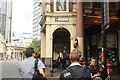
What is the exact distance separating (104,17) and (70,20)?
57.9ft

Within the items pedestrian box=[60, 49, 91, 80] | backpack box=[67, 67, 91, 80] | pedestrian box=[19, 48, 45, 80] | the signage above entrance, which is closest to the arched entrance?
the signage above entrance

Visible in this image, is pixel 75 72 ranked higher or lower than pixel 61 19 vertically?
lower

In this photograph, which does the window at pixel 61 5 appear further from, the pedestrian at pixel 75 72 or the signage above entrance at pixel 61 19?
the pedestrian at pixel 75 72

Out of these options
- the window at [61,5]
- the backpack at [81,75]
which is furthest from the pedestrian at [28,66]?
the window at [61,5]

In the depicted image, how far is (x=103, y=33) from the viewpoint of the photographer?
22.9 feet

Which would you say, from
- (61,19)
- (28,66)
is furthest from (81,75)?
(61,19)

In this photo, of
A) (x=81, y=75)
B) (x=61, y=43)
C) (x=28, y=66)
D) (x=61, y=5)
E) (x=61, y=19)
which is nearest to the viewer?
(x=81, y=75)

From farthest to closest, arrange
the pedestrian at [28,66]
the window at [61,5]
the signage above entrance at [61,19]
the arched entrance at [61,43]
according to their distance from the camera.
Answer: the arched entrance at [61,43]
the window at [61,5]
the signage above entrance at [61,19]
the pedestrian at [28,66]

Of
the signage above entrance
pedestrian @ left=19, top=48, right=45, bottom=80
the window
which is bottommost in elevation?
pedestrian @ left=19, top=48, right=45, bottom=80

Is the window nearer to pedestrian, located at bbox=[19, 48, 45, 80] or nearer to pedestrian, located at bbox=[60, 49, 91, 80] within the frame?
pedestrian, located at bbox=[19, 48, 45, 80]

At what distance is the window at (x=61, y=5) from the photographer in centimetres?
2510

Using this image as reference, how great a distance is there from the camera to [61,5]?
83.6ft

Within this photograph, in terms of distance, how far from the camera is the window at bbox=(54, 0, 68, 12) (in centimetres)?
2510

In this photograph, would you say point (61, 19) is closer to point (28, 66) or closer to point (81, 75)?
point (28, 66)
